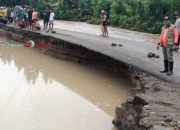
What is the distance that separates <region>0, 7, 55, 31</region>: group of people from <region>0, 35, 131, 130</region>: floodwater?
4320mm

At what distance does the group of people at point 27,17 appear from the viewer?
14.9 m

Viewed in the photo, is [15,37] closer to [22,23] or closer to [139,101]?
[22,23]

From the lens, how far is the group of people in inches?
587

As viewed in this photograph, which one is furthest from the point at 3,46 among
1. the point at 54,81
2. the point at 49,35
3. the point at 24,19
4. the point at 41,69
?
the point at 54,81

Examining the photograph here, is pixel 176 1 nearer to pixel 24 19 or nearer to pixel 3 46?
pixel 24 19

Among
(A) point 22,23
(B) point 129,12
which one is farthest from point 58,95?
(B) point 129,12

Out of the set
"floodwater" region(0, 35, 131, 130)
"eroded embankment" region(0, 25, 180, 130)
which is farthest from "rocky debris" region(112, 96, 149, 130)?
"floodwater" region(0, 35, 131, 130)

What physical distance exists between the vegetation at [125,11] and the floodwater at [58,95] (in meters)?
11.0

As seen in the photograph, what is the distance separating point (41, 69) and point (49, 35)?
3.13 meters

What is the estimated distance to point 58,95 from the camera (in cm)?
727

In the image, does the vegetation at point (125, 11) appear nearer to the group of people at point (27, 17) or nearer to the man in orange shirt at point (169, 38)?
the group of people at point (27, 17)

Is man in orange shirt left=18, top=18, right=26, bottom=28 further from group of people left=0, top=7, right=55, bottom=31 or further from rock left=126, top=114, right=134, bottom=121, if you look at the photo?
rock left=126, top=114, right=134, bottom=121

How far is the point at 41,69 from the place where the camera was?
10.5m

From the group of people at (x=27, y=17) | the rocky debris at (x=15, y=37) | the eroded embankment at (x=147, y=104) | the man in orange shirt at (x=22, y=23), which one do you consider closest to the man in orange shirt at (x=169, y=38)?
the eroded embankment at (x=147, y=104)
